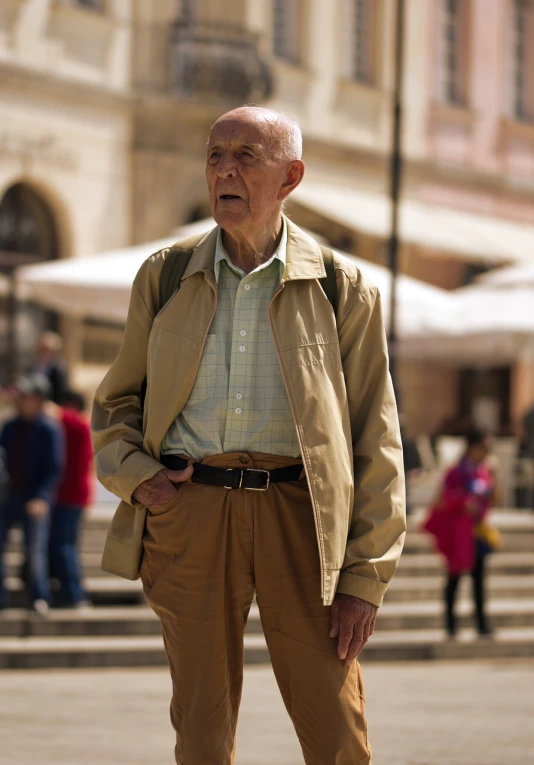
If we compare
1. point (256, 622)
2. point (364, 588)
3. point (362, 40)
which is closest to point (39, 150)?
point (362, 40)

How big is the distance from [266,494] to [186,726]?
0.58 metres

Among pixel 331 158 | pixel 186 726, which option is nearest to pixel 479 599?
pixel 186 726

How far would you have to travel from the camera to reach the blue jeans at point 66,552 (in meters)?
13.4

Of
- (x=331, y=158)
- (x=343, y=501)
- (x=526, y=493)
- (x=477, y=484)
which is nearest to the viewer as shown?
(x=343, y=501)

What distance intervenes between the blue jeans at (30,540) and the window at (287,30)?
15178mm

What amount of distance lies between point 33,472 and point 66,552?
731 millimetres

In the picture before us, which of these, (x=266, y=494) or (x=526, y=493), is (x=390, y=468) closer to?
(x=266, y=494)

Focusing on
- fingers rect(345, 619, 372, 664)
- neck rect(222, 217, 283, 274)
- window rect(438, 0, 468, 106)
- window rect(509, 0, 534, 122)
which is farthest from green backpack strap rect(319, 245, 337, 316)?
window rect(509, 0, 534, 122)

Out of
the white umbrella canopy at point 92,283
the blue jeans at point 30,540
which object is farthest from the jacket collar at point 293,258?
the white umbrella canopy at point 92,283

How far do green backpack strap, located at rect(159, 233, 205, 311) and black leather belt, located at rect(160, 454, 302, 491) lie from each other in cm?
42

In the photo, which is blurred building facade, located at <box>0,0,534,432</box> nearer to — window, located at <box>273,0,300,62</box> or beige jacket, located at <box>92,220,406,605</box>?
window, located at <box>273,0,300,62</box>

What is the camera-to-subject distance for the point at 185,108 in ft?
79.3

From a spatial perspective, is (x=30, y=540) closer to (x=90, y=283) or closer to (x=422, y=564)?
(x=90, y=283)

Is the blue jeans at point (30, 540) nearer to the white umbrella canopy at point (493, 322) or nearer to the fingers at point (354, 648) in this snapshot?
the white umbrella canopy at point (493, 322)
